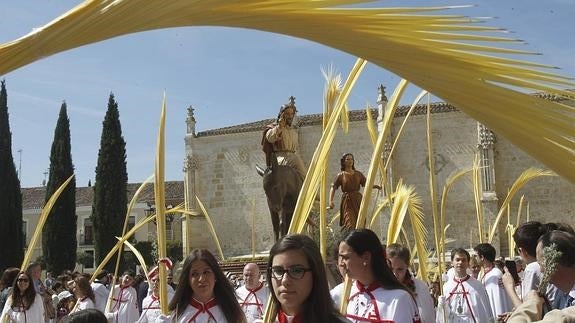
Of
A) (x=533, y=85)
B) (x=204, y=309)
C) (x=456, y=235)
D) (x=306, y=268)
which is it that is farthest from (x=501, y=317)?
(x=456, y=235)

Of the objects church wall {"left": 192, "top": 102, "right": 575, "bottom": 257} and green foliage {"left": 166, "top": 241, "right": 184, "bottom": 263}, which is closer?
church wall {"left": 192, "top": 102, "right": 575, "bottom": 257}

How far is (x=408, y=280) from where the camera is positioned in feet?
19.0

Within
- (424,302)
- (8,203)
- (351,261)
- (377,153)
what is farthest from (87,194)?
(351,261)

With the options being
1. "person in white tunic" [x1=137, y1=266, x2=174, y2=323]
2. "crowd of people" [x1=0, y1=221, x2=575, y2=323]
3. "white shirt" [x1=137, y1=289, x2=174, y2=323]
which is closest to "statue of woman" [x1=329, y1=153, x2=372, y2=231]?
"crowd of people" [x1=0, y1=221, x2=575, y2=323]

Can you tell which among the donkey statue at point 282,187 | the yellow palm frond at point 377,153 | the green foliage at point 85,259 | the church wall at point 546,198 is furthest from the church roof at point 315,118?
the yellow palm frond at point 377,153

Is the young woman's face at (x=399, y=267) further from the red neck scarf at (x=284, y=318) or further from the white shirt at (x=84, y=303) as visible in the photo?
the white shirt at (x=84, y=303)

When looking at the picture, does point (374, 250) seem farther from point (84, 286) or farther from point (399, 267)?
point (84, 286)

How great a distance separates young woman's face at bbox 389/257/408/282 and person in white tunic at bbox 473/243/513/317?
3.05 m

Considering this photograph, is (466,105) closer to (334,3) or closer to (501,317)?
(334,3)

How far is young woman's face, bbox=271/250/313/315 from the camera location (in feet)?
9.44

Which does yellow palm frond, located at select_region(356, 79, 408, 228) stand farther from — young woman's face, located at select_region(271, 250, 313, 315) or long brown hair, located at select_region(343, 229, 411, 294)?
young woman's face, located at select_region(271, 250, 313, 315)

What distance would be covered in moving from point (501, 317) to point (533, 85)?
5310mm

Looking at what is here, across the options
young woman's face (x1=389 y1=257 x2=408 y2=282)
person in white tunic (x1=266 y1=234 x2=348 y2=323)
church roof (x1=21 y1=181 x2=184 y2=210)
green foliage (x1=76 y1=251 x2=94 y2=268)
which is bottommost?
green foliage (x1=76 y1=251 x2=94 y2=268)

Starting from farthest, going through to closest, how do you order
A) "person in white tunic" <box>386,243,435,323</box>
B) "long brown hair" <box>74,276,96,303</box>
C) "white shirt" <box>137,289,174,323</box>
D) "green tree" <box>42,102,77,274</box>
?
"green tree" <box>42,102,77,274</box>, "long brown hair" <box>74,276,96,303</box>, "white shirt" <box>137,289,174,323</box>, "person in white tunic" <box>386,243,435,323</box>
